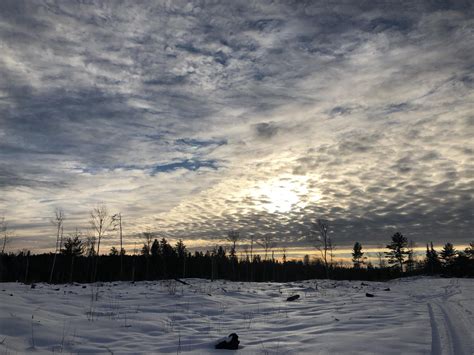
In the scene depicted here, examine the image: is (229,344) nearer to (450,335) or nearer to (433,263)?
(450,335)

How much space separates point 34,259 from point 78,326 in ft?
303

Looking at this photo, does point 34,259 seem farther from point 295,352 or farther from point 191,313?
point 295,352

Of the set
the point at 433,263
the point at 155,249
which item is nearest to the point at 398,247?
the point at 433,263

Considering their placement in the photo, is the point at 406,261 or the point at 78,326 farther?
the point at 406,261

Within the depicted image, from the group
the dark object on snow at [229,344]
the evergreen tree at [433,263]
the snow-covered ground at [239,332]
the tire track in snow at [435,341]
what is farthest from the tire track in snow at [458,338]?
the evergreen tree at [433,263]

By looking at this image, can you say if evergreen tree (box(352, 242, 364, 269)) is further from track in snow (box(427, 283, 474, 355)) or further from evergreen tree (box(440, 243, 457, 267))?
track in snow (box(427, 283, 474, 355))

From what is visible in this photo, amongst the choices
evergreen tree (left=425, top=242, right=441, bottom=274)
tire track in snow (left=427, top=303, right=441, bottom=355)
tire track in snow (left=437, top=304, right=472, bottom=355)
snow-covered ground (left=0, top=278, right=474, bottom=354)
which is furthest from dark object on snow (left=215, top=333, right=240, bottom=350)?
evergreen tree (left=425, top=242, right=441, bottom=274)

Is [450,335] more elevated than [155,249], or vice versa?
[155,249]

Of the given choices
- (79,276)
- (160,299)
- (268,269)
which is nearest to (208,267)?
(268,269)

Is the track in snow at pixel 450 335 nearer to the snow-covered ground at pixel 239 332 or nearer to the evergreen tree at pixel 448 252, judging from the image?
the snow-covered ground at pixel 239 332

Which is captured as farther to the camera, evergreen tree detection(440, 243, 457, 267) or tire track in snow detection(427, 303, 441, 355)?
evergreen tree detection(440, 243, 457, 267)

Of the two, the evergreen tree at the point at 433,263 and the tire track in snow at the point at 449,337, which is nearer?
the tire track in snow at the point at 449,337

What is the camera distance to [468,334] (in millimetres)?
8133

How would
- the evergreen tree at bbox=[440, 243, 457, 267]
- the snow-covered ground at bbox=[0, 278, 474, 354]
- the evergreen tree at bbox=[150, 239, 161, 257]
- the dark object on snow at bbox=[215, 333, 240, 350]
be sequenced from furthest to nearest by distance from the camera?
the evergreen tree at bbox=[150, 239, 161, 257] < the evergreen tree at bbox=[440, 243, 457, 267] < the dark object on snow at bbox=[215, 333, 240, 350] < the snow-covered ground at bbox=[0, 278, 474, 354]
